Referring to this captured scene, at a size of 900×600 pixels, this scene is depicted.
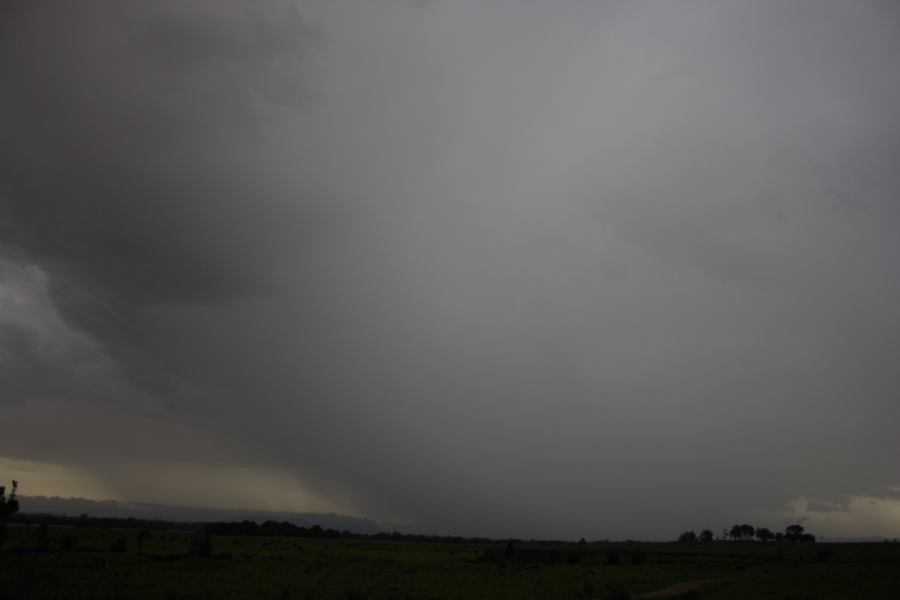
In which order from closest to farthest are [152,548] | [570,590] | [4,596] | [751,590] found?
Result: 1. [4,596]
2. [751,590]
3. [570,590]
4. [152,548]

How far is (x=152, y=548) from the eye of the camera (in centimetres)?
9388

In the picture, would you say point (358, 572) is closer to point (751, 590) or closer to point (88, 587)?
point (88, 587)

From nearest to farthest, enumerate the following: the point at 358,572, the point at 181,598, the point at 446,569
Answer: the point at 181,598 < the point at 358,572 < the point at 446,569

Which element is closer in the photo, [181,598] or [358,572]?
[181,598]

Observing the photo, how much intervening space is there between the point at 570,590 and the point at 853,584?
26.0 meters

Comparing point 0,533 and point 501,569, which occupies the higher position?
point 0,533

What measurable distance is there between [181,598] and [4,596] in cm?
1625

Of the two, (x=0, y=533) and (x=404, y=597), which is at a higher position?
(x=0, y=533)

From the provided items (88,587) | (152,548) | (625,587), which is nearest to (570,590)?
(625,587)

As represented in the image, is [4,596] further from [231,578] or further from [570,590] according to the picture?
[570,590]

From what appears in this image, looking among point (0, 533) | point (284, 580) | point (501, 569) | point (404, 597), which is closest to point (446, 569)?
point (501, 569)

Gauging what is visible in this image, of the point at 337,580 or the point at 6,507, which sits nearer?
the point at 6,507

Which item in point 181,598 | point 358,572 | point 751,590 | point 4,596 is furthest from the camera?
point 358,572

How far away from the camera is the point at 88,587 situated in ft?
159
